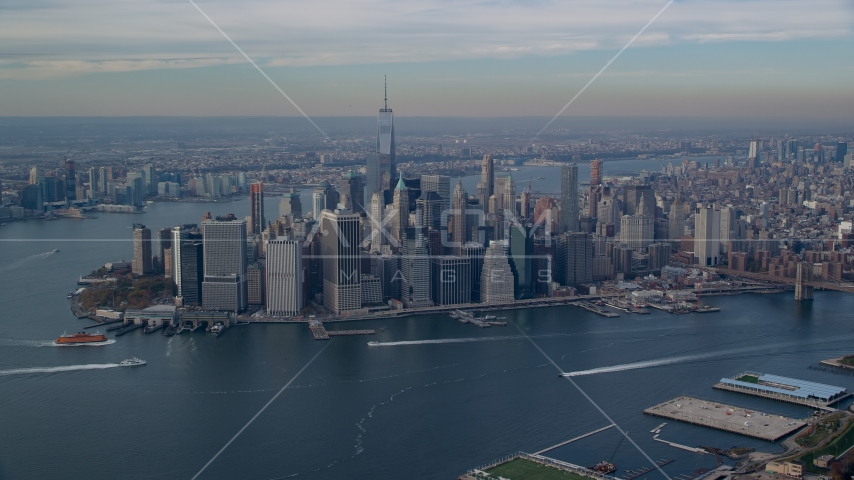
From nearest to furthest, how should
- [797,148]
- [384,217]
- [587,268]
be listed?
[587,268] → [384,217] → [797,148]

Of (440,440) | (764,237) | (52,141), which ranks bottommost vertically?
(440,440)

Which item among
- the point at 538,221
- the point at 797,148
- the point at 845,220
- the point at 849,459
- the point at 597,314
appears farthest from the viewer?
the point at 797,148

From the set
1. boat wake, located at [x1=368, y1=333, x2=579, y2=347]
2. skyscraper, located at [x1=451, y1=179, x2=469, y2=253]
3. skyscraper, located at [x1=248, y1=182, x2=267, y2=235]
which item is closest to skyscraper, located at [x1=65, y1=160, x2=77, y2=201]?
skyscraper, located at [x1=248, y1=182, x2=267, y2=235]

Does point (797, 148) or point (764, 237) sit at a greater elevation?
point (797, 148)

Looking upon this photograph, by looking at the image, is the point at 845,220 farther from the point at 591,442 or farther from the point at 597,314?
the point at 591,442

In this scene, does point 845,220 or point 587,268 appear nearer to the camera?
point 587,268

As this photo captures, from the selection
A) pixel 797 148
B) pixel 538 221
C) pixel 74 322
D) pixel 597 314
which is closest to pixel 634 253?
pixel 538 221

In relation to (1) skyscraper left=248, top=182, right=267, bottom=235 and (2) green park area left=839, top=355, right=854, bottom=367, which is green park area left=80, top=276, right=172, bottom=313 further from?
(2) green park area left=839, top=355, right=854, bottom=367
